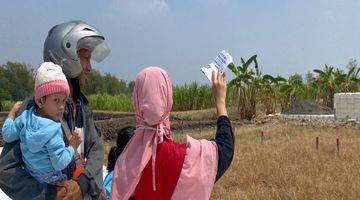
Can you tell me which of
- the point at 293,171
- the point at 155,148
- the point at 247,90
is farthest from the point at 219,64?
the point at 247,90

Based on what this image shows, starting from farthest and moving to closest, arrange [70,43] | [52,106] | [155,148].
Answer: [70,43]
[155,148]
[52,106]

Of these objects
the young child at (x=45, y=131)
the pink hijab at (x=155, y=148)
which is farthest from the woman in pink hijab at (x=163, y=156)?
the young child at (x=45, y=131)

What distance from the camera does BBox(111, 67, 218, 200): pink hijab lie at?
253 cm

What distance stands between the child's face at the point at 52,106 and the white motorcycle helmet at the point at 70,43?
30 cm

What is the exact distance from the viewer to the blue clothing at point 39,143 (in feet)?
7.75

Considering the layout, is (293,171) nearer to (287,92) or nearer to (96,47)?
(96,47)

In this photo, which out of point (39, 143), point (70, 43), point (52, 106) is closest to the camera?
point (39, 143)

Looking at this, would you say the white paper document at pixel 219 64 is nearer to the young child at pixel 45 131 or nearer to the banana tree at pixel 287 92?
the young child at pixel 45 131

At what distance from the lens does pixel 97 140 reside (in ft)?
9.34

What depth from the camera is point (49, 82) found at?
8.16ft

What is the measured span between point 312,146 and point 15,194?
817 cm

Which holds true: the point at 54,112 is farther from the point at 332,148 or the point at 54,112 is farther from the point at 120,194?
the point at 332,148

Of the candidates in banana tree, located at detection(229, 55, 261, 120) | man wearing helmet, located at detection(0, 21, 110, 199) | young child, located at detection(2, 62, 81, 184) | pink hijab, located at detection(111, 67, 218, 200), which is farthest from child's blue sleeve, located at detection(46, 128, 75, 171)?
banana tree, located at detection(229, 55, 261, 120)

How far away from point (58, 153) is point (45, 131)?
118mm
